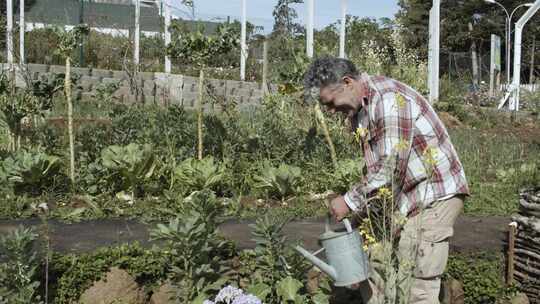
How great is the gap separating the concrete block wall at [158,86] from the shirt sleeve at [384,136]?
30.7ft

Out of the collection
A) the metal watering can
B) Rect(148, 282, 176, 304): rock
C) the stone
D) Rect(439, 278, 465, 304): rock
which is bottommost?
Rect(439, 278, 465, 304): rock

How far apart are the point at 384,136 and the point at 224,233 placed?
2.03m

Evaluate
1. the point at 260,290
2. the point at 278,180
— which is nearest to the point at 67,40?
the point at 278,180

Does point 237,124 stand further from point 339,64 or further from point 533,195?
point 339,64

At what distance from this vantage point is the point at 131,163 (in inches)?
236

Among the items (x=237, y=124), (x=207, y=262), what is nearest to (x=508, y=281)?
(x=207, y=262)

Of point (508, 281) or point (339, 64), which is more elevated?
point (339, 64)

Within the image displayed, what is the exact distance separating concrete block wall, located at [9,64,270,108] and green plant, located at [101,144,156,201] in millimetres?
6313

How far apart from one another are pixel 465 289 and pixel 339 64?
2033mm

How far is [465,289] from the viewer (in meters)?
4.58

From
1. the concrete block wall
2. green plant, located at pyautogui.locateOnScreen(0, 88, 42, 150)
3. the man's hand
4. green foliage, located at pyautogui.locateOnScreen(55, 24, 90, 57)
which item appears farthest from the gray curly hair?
the concrete block wall

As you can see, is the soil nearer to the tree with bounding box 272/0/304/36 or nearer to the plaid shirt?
the plaid shirt

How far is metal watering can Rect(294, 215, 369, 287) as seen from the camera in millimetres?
3051

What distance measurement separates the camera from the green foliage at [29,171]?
5.96m
